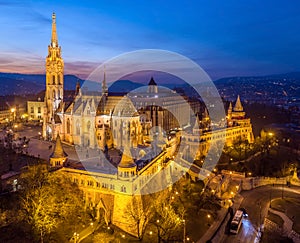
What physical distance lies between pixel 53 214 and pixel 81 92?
90.2 feet

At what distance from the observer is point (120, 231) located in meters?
24.3

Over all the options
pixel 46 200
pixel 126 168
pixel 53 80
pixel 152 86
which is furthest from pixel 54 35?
pixel 46 200

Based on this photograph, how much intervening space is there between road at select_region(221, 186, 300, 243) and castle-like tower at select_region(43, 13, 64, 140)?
29.4m

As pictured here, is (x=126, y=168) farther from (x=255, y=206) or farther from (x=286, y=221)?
(x=286, y=221)

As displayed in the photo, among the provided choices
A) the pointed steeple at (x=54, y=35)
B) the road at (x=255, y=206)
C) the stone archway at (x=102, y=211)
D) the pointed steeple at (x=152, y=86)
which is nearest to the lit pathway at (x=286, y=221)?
the road at (x=255, y=206)

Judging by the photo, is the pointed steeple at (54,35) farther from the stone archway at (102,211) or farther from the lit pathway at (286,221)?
the lit pathway at (286,221)

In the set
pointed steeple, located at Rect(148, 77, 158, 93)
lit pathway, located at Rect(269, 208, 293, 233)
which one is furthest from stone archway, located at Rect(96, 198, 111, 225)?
pointed steeple, located at Rect(148, 77, 158, 93)

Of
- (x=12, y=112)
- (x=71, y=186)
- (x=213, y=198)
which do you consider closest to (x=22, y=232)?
(x=71, y=186)

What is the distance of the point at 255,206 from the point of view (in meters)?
31.7

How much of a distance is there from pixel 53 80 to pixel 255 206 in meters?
33.7

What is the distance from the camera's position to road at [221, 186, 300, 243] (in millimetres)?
25519

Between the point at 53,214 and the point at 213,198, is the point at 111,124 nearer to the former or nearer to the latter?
the point at 213,198

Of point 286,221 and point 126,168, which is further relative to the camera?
point 286,221

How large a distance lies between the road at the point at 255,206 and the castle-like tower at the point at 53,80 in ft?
96.4
